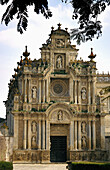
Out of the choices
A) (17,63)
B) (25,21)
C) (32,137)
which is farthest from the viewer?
(17,63)

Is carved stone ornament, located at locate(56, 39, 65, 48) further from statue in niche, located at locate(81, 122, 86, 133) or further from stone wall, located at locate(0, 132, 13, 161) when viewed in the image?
stone wall, located at locate(0, 132, 13, 161)

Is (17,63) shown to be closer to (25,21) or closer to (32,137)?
(32,137)

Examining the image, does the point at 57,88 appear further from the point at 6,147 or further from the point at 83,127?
the point at 6,147

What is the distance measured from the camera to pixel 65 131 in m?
38.0

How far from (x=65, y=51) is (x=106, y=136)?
9674 mm

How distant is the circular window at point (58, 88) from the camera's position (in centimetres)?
3856

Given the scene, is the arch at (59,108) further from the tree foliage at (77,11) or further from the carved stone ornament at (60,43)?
the tree foliage at (77,11)

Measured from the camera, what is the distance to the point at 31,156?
36688 millimetres

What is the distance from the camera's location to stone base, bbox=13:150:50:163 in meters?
36.4

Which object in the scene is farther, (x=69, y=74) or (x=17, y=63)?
(x=17, y=63)

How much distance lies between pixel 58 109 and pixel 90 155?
5.55 metres

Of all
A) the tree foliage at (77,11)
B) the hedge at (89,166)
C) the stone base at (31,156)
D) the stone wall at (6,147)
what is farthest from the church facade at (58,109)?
the tree foliage at (77,11)

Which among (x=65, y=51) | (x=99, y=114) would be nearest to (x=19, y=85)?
(x=65, y=51)

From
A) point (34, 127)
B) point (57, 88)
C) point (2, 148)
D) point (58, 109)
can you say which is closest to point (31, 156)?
point (34, 127)
